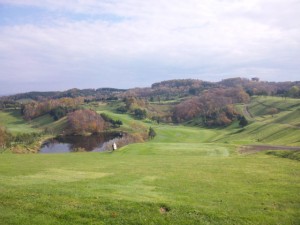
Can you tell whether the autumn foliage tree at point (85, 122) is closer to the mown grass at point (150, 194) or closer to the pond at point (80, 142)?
the pond at point (80, 142)

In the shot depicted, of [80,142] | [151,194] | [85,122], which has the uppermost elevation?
[151,194]

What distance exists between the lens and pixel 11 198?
19375 mm

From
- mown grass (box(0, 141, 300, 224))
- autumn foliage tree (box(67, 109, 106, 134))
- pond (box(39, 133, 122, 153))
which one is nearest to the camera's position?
mown grass (box(0, 141, 300, 224))

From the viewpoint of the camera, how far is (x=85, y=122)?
538 ft

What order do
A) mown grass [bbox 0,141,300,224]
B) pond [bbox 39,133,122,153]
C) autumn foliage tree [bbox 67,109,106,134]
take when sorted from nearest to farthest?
mown grass [bbox 0,141,300,224] → pond [bbox 39,133,122,153] → autumn foliage tree [bbox 67,109,106,134]

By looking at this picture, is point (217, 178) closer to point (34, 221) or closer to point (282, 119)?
point (34, 221)

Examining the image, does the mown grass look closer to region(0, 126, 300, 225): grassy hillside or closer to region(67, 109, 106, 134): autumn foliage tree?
region(0, 126, 300, 225): grassy hillside

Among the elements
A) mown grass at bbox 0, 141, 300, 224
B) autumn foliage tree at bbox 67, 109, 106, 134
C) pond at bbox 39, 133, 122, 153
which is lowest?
pond at bbox 39, 133, 122, 153

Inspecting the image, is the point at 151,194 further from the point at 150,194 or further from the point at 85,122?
the point at 85,122

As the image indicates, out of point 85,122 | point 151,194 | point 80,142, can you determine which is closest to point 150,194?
point 151,194

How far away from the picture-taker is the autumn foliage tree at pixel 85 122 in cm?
16075

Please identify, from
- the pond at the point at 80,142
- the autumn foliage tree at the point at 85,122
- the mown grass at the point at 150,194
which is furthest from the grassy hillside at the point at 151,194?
the autumn foliage tree at the point at 85,122

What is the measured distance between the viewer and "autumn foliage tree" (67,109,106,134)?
6329 inches

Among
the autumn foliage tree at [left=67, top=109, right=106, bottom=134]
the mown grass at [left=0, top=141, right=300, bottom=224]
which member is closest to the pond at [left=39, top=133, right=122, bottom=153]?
the autumn foliage tree at [left=67, top=109, right=106, bottom=134]
